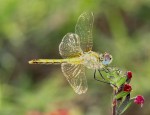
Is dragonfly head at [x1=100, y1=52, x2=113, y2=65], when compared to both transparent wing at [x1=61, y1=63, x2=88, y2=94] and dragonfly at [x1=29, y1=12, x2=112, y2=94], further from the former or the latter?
transparent wing at [x1=61, y1=63, x2=88, y2=94]

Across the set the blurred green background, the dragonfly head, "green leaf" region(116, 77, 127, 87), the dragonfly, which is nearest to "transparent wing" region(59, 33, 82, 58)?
the dragonfly

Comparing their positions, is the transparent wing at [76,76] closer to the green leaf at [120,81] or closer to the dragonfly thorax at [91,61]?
the dragonfly thorax at [91,61]

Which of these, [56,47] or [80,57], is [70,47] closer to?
[80,57]

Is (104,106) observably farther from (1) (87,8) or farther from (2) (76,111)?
(1) (87,8)

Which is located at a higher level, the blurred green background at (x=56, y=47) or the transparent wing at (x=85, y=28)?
the blurred green background at (x=56, y=47)

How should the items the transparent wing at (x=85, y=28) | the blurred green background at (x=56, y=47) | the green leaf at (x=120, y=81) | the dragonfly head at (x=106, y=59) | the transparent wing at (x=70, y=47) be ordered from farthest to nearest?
the blurred green background at (x=56, y=47)
the transparent wing at (x=85, y=28)
the transparent wing at (x=70, y=47)
the dragonfly head at (x=106, y=59)
the green leaf at (x=120, y=81)

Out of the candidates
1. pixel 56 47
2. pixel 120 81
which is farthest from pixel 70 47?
pixel 56 47

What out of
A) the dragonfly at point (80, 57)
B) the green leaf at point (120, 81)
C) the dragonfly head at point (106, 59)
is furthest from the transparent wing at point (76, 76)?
the green leaf at point (120, 81)
